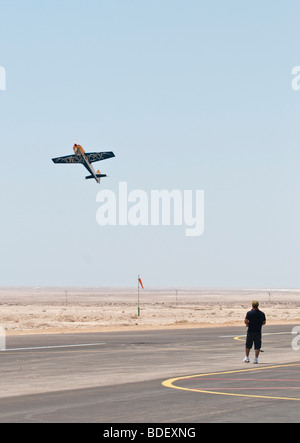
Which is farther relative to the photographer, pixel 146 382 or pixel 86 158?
pixel 86 158

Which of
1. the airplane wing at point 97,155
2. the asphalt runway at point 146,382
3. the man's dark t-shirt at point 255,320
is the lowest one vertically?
the asphalt runway at point 146,382

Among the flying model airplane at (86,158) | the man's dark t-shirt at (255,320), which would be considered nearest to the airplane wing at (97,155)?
the flying model airplane at (86,158)

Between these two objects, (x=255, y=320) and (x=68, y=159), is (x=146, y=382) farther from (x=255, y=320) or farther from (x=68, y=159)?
(x=68, y=159)

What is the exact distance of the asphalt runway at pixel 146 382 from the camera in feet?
43.8

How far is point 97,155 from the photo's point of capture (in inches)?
3472

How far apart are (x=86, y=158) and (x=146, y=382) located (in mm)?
65990

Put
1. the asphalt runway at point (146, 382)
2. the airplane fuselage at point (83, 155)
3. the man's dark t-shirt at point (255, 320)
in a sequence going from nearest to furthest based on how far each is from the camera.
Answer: the asphalt runway at point (146, 382) → the man's dark t-shirt at point (255, 320) → the airplane fuselage at point (83, 155)

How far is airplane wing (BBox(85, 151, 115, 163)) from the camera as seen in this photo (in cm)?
8769

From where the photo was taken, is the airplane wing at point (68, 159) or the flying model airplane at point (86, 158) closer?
the flying model airplane at point (86, 158)

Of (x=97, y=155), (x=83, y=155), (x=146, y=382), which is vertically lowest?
(x=146, y=382)

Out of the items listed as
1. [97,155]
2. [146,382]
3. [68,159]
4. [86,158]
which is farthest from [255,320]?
[68,159]

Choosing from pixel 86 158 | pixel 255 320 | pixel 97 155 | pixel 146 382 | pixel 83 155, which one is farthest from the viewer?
pixel 97 155

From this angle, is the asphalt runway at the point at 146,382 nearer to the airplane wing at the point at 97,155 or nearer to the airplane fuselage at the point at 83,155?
the airplane fuselage at the point at 83,155
